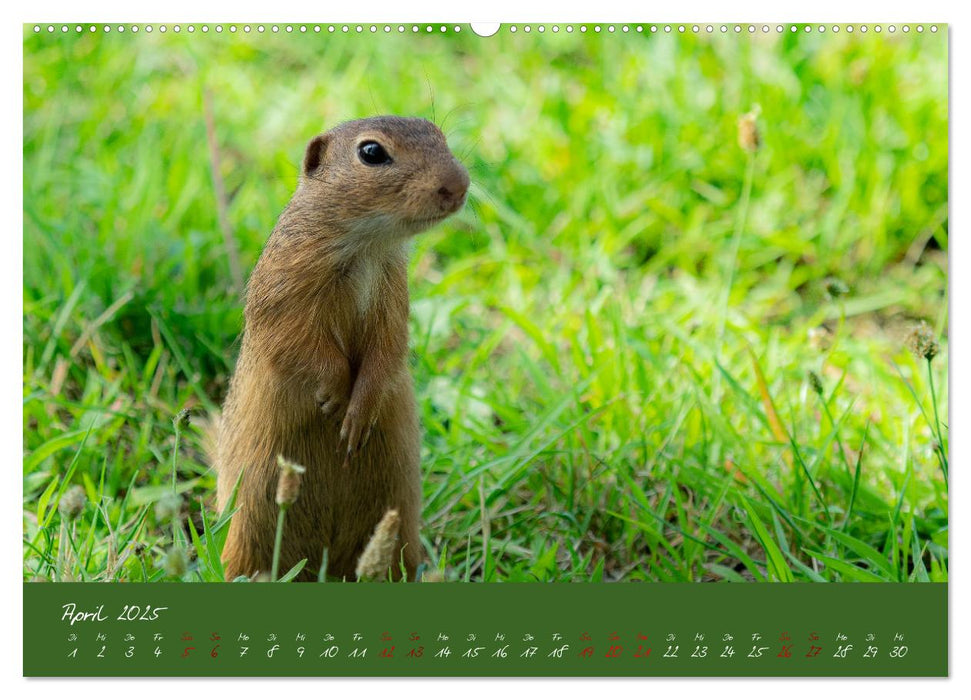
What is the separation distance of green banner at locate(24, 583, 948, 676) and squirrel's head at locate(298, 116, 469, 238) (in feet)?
3.17

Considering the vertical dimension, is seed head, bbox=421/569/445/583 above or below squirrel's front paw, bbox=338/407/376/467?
below

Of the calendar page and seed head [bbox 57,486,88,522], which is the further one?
seed head [bbox 57,486,88,522]

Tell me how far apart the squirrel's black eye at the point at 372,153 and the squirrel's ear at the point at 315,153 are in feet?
0.64

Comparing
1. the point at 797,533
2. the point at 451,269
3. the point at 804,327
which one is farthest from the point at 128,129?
the point at 797,533

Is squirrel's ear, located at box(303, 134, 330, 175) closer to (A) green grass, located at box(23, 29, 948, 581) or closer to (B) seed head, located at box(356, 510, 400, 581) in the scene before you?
(A) green grass, located at box(23, 29, 948, 581)

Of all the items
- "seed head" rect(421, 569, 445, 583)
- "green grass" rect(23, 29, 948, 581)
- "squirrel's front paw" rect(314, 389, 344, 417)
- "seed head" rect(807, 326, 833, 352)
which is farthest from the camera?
"seed head" rect(807, 326, 833, 352)

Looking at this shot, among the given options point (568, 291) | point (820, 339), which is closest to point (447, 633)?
point (568, 291)

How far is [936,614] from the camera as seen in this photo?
2.87 meters

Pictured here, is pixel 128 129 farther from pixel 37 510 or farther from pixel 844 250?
pixel 844 250

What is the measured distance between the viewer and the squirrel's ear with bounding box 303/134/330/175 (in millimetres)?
3225

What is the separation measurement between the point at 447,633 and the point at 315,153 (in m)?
1.40

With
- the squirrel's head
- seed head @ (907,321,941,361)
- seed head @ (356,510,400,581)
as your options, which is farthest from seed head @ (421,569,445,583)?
seed head @ (907,321,941,361)

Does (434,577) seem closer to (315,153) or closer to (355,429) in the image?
(355,429)

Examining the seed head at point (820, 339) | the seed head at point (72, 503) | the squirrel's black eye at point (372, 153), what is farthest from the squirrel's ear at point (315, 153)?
the seed head at point (820, 339)
